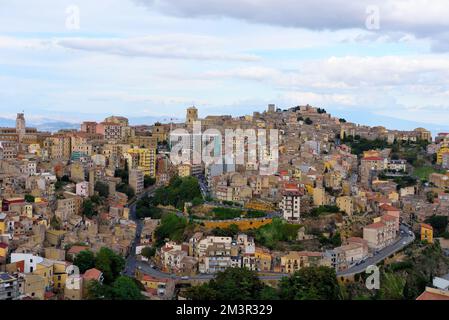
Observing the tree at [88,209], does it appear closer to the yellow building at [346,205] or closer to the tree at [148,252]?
the tree at [148,252]

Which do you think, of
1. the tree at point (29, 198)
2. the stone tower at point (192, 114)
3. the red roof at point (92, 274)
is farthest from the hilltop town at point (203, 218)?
the stone tower at point (192, 114)

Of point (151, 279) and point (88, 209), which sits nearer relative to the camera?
point (151, 279)

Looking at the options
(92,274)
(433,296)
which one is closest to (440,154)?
(433,296)

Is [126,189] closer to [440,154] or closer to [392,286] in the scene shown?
[392,286]

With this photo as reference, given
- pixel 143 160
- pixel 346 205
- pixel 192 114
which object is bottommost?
pixel 346 205

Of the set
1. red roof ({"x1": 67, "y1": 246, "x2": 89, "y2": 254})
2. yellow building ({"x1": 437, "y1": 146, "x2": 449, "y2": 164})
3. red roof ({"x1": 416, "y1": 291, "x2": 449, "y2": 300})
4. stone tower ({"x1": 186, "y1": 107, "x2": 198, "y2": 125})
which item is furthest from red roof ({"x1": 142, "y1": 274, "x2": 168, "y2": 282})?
stone tower ({"x1": 186, "y1": 107, "x2": 198, "y2": 125})
